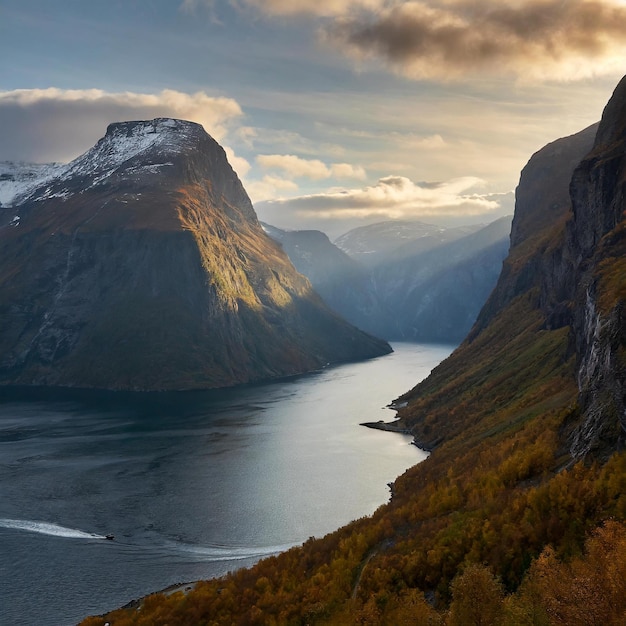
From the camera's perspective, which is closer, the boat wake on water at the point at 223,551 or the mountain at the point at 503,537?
the mountain at the point at 503,537

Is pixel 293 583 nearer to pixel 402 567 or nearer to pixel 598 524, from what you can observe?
pixel 402 567

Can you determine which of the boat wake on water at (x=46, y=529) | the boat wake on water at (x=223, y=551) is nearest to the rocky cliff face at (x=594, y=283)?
the boat wake on water at (x=223, y=551)

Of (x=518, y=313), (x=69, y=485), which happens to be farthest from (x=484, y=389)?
(x=69, y=485)

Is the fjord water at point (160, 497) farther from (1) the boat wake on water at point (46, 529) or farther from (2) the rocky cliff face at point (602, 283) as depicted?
(2) the rocky cliff face at point (602, 283)

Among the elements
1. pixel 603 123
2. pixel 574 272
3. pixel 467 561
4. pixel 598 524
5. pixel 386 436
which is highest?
pixel 603 123

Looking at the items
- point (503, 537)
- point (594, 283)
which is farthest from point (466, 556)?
point (594, 283)

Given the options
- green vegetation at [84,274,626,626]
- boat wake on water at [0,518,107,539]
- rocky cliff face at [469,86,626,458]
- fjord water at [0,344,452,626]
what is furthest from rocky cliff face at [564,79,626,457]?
boat wake on water at [0,518,107,539]
